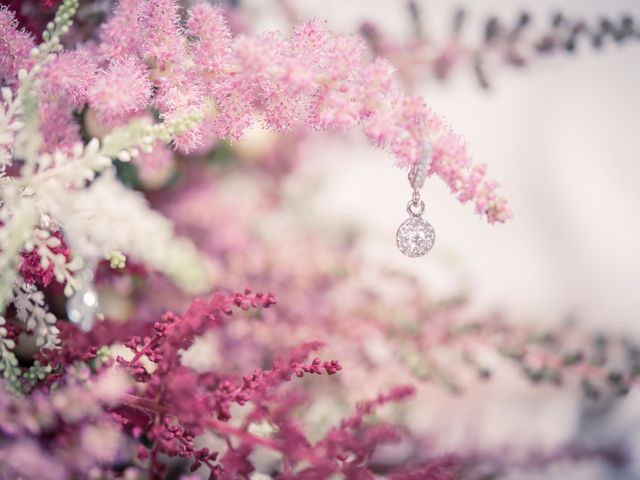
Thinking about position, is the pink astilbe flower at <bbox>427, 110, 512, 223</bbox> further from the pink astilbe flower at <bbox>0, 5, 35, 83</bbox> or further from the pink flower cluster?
the pink astilbe flower at <bbox>0, 5, 35, 83</bbox>

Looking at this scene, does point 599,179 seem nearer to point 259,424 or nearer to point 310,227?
point 310,227

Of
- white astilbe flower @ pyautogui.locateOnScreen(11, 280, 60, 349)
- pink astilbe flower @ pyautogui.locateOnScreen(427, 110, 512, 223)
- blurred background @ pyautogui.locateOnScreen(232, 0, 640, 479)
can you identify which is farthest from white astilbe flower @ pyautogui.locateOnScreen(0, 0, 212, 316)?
blurred background @ pyautogui.locateOnScreen(232, 0, 640, 479)

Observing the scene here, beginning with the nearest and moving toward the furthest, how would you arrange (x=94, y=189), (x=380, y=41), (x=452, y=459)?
(x=452, y=459), (x=94, y=189), (x=380, y=41)

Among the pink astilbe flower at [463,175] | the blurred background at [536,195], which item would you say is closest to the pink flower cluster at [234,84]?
the pink astilbe flower at [463,175]

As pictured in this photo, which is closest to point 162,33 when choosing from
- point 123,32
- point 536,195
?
point 123,32

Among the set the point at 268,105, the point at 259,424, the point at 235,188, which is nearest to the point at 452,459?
the point at 259,424

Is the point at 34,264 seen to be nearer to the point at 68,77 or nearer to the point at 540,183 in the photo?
the point at 68,77
